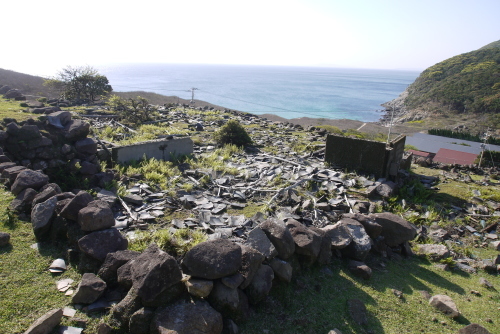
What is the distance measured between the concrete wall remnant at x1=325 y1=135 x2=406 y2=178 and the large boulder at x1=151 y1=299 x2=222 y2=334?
9.23m

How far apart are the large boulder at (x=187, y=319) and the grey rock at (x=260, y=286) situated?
0.72 meters

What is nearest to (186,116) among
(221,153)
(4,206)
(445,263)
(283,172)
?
(221,153)

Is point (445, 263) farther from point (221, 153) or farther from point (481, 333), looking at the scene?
point (221, 153)

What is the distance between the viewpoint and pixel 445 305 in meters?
4.80

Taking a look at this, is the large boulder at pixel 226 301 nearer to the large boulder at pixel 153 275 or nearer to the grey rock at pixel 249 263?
the grey rock at pixel 249 263

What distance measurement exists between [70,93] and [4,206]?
23.0 meters

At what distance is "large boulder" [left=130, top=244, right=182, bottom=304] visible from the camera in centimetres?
357

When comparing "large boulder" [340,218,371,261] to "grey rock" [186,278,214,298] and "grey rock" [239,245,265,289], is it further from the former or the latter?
"grey rock" [186,278,214,298]

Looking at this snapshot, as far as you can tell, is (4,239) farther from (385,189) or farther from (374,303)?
(385,189)

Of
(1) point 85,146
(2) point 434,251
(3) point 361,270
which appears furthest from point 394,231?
(1) point 85,146

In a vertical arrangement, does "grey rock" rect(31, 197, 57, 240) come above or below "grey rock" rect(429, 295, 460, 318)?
above

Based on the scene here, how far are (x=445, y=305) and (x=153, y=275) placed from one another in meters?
4.32

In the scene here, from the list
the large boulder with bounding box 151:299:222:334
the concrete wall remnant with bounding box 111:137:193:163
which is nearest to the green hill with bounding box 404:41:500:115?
the concrete wall remnant with bounding box 111:137:193:163

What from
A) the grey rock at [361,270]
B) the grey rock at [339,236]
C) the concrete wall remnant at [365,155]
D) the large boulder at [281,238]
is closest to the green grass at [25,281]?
the large boulder at [281,238]
